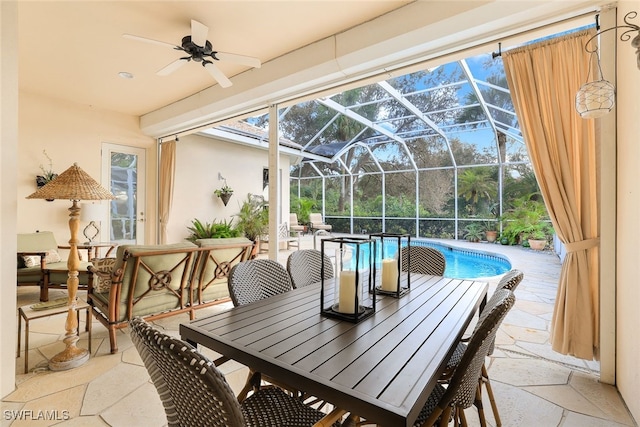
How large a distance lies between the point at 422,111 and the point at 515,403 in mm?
6205

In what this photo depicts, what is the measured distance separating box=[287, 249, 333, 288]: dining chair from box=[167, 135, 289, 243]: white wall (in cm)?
514

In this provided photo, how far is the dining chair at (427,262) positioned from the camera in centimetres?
263

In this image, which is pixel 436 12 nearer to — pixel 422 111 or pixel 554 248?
pixel 422 111

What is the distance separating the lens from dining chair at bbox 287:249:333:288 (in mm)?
2201

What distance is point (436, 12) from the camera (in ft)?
8.05

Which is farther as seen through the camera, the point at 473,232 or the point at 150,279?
the point at 473,232

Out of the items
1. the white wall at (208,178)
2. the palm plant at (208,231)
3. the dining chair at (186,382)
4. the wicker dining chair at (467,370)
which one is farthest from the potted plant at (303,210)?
the dining chair at (186,382)

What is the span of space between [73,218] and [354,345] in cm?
263

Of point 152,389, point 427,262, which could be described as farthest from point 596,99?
point 152,389

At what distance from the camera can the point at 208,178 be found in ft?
23.9

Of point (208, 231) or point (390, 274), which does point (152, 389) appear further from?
point (208, 231)

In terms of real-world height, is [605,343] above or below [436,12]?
below

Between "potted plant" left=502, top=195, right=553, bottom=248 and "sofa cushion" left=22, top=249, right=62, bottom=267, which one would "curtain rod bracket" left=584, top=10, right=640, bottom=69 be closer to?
"sofa cushion" left=22, top=249, right=62, bottom=267

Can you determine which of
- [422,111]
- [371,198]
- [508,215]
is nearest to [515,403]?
[422,111]
